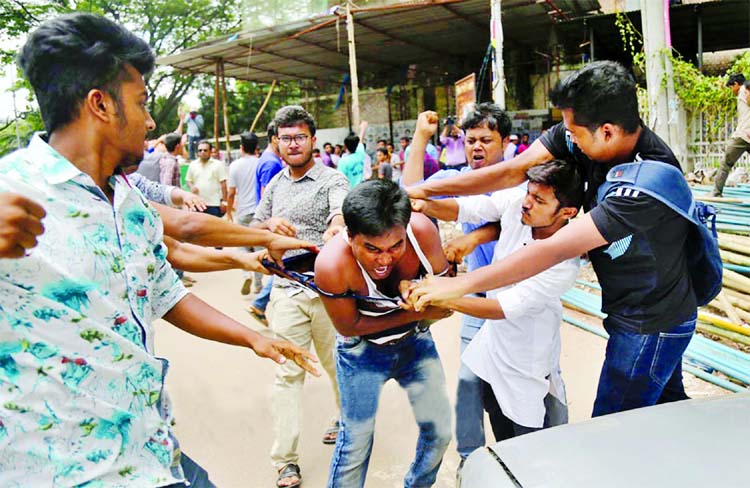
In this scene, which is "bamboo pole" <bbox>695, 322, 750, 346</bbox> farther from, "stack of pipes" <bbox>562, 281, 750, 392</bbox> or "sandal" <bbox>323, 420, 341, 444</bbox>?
"sandal" <bbox>323, 420, 341, 444</bbox>

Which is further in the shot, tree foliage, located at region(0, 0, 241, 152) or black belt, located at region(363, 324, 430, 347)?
tree foliage, located at region(0, 0, 241, 152)

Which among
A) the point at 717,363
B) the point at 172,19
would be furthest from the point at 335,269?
the point at 172,19

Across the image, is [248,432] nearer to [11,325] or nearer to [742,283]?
[11,325]

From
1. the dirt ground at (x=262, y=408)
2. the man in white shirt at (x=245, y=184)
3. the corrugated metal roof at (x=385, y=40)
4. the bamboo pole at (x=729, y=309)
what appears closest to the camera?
the dirt ground at (x=262, y=408)

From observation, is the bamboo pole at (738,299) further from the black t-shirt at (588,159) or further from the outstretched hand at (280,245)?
the outstretched hand at (280,245)

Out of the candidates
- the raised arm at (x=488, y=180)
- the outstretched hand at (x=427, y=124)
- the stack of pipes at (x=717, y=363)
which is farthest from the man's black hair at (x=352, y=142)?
the raised arm at (x=488, y=180)

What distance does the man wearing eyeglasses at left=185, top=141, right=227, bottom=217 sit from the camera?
7.59 meters

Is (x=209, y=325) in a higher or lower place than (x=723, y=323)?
higher

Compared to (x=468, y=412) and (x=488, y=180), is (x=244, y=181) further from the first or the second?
(x=468, y=412)

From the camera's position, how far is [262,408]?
395cm

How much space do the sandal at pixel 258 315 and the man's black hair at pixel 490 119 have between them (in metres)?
2.87

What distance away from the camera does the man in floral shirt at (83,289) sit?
1220 mm

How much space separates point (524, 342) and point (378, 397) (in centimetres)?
65

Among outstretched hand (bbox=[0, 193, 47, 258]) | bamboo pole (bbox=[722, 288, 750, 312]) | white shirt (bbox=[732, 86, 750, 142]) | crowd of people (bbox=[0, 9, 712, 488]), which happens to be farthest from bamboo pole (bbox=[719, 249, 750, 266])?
outstretched hand (bbox=[0, 193, 47, 258])
